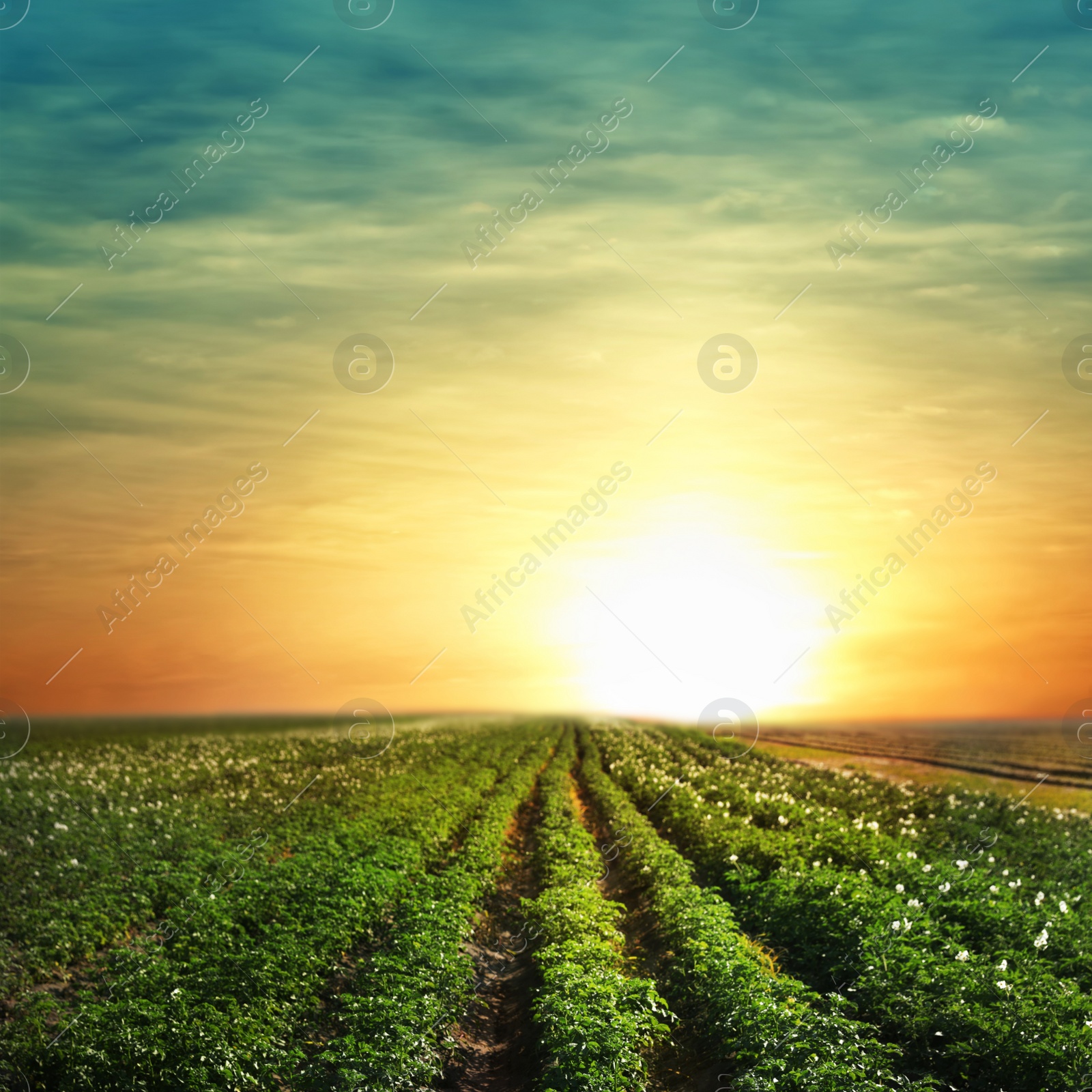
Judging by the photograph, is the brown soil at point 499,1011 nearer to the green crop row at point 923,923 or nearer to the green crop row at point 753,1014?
the green crop row at point 753,1014

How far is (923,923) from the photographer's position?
11781 millimetres

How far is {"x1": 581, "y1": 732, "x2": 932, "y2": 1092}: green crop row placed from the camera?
7.50 m

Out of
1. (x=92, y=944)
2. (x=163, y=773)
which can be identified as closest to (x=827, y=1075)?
(x=92, y=944)

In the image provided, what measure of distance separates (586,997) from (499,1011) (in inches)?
141

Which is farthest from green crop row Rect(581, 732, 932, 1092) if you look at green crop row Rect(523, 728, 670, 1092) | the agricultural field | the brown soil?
the brown soil

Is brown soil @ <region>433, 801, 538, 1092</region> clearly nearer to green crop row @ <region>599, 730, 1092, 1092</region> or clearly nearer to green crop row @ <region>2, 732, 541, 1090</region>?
green crop row @ <region>2, 732, 541, 1090</region>

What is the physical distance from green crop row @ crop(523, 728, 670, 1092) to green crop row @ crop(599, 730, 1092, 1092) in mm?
2641

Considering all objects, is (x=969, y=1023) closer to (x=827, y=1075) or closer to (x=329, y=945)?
(x=827, y=1075)

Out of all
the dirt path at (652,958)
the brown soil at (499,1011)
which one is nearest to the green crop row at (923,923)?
the dirt path at (652,958)

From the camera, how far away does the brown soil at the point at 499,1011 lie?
32.7 feet

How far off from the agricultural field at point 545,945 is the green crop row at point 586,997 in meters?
0.05

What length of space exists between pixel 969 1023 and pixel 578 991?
4.25 metres

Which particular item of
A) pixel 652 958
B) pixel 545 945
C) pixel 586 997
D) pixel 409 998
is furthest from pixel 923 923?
pixel 409 998

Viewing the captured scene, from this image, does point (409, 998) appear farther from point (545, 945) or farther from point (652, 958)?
point (652, 958)
